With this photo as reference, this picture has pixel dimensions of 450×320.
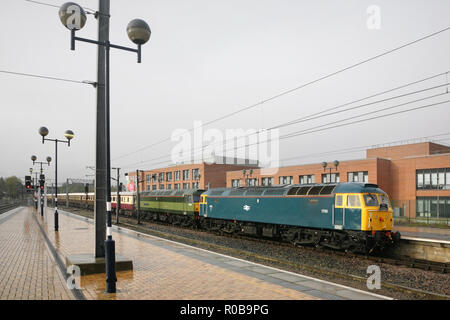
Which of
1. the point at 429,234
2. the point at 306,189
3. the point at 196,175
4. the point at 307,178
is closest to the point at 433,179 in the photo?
the point at 307,178

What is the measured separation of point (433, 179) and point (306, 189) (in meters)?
34.0

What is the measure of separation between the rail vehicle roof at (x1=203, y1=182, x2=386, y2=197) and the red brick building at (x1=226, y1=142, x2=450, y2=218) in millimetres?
21046

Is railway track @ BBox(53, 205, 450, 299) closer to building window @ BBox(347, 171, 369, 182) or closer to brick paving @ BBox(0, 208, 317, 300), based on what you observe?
brick paving @ BBox(0, 208, 317, 300)

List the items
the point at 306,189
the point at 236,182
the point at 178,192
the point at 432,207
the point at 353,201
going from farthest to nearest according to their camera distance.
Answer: the point at 236,182
the point at 432,207
the point at 178,192
the point at 306,189
the point at 353,201

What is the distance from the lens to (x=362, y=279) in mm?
10789

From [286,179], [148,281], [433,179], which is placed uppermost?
[433,179]

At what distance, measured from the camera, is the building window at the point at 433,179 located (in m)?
41.8

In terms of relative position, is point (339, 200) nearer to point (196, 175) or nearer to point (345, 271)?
point (345, 271)

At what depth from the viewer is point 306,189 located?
17.9 metres

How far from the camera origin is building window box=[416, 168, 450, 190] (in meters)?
41.8

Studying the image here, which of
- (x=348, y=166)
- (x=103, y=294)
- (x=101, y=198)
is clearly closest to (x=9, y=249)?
(x=101, y=198)

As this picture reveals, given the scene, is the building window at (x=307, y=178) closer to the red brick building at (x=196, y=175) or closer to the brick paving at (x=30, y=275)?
the red brick building at (x=196, y=175)

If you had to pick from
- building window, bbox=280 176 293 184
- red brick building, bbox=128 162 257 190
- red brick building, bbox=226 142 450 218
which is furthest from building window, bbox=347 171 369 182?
red brick building, bbox=128 162 257 190
